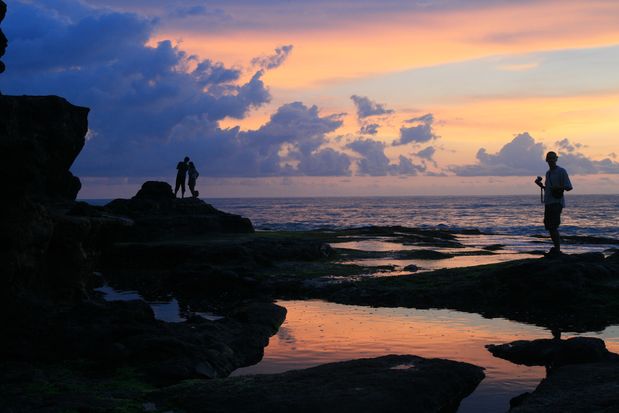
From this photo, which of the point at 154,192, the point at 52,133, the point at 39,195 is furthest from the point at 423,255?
the point at 39,195

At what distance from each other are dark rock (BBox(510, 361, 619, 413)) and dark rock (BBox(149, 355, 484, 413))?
1.19 metres

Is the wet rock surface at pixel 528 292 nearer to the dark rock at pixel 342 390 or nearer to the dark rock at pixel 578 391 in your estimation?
the dark rock at pixel 578 391

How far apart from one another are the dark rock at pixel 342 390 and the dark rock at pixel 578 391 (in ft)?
3.90

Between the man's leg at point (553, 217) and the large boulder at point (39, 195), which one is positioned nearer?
the large boulder at point (39, 195)

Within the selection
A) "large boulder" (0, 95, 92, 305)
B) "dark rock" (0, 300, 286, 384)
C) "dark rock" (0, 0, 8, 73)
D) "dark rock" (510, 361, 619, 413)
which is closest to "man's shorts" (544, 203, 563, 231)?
"dark rock" (510, 361, 619, 413)

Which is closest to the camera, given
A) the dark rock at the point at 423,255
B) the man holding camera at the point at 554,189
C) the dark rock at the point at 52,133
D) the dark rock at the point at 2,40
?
the dark rock at the point at 2,40

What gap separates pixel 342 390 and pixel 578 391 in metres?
3.17

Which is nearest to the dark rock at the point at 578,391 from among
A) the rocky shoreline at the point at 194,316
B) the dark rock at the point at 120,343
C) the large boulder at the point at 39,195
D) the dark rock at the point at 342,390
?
the rocky shoreline at the point at 194,316

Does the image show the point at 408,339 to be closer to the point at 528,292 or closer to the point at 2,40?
the point at 528,292

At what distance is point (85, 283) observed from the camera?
16.4 metres

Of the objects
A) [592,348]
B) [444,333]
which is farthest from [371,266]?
[592,348]

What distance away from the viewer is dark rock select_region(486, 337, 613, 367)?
1157 centimetres

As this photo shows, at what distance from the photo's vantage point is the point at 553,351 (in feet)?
40.1

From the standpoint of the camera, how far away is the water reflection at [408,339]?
11.2 meters
